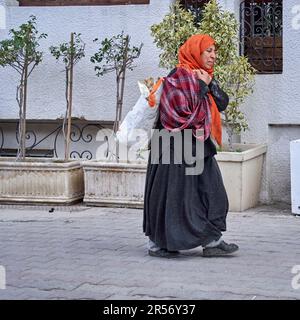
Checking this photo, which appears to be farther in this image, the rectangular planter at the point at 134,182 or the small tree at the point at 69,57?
the small tree at the point at 69,57

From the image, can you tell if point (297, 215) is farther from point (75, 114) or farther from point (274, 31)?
point (75, 114)

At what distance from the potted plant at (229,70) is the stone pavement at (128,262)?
310 mm

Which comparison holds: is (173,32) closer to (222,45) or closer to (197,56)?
(222,45)

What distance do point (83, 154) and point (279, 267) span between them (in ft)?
13.8

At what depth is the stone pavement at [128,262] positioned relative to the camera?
5129 millimetres

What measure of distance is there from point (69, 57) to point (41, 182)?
1397 mm

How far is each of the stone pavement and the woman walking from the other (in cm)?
18

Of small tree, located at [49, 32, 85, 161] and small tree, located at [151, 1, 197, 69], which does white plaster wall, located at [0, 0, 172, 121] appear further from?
small tree, located at [151, 1, 197, 69]

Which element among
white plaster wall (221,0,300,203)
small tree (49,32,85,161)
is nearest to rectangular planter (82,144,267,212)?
white plaster wall (221,0,300,203)

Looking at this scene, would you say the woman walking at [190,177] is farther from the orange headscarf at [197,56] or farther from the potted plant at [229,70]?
the potted plant at [229,70]

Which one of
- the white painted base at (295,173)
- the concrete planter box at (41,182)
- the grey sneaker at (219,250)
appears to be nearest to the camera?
the grey sneaker at (219,250)

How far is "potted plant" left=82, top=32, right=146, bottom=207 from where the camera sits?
8273mm

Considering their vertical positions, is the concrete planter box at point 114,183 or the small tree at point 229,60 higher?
the small tree at point 229,60

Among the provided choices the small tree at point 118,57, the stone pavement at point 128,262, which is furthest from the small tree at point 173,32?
the stone pavement at point 128,262
